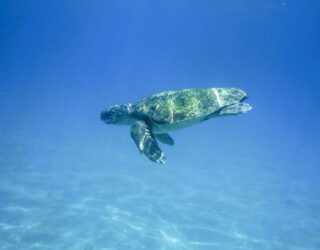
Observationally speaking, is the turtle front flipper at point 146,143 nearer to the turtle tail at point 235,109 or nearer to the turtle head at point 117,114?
the turtle head at point 117,114

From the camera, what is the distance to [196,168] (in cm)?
3036

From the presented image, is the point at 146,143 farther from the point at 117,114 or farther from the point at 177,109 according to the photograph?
the point at 117,114


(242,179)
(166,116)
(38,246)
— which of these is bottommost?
(38,246)

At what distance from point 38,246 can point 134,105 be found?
7839mm

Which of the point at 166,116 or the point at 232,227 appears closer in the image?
the point at 166,116

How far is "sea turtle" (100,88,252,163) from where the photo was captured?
33.8 ft

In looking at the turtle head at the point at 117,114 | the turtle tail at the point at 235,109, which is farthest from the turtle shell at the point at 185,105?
the turtle head at the point at 117,114

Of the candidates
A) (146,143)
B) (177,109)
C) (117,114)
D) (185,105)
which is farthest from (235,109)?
(117,114)

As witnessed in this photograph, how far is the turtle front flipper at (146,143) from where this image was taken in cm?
895

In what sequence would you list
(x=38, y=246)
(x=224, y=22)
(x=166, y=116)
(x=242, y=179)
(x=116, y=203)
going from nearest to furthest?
(x=166, y=116)
(x=38, y=246)
(x=116, y=203)
(x=242, y=179)
(x=224, y=22)

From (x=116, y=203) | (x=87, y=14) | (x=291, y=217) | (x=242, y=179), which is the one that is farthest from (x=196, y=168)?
(x=87, y=14)

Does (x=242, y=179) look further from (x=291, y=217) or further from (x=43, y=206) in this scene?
(x=43, y=206)

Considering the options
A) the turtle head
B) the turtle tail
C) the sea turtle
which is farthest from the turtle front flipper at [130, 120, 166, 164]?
the turtle tail

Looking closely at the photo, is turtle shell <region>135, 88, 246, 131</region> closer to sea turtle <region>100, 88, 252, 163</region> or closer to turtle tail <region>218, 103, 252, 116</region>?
sea turtle <region>100, 88, 252, 163</region>
